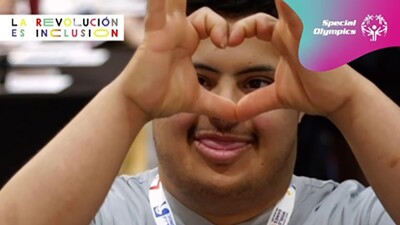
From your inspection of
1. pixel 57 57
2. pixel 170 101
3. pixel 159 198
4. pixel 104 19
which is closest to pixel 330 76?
pixel 170 101

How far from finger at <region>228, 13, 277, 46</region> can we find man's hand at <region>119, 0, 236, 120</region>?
12mm

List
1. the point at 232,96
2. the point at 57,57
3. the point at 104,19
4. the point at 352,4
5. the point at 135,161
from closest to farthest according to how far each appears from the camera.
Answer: the point at 352,4 → the point at 232,96 → the point at 104,19 → the point at 57,57 → the point at 135,161

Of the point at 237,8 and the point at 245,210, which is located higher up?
the point at 237,8

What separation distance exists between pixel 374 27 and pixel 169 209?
37cm

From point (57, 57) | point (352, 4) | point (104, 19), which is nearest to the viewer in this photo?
point (352, 4)

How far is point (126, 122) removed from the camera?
40.4 inches

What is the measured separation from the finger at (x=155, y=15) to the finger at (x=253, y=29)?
81mm

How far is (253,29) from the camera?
Result: 1.01 m

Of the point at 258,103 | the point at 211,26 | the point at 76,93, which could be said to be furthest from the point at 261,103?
the point at 76,93

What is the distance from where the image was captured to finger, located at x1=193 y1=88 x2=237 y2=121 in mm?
1029

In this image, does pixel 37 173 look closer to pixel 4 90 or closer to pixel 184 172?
pixel 184 172

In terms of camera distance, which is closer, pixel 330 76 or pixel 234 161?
pixel 330 76

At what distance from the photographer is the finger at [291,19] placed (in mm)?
953

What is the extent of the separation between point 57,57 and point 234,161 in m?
0.59
